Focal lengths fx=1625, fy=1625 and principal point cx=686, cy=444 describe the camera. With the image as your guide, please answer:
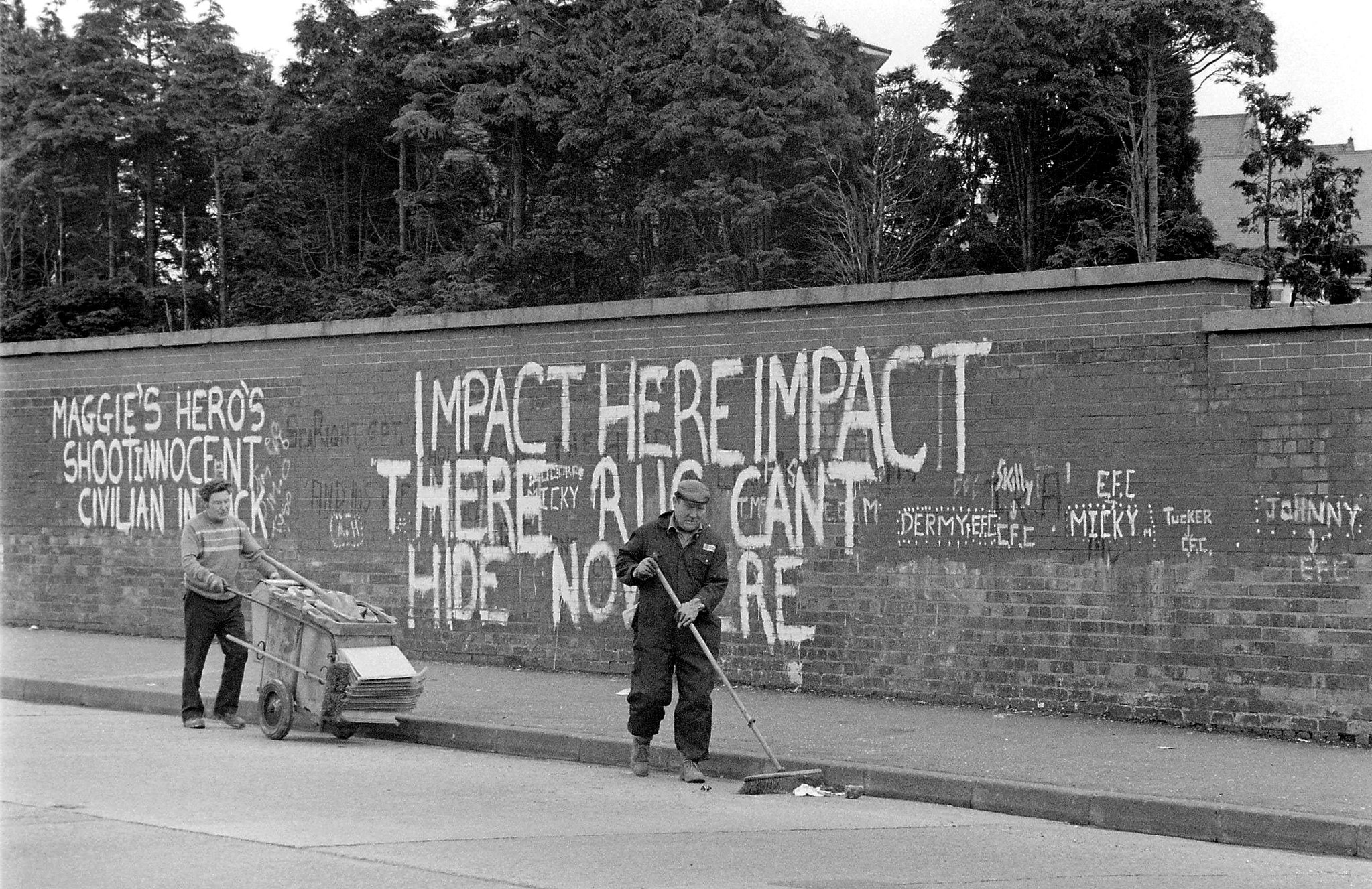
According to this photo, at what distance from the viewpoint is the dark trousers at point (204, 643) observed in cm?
1170

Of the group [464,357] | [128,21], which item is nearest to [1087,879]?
[464,357]

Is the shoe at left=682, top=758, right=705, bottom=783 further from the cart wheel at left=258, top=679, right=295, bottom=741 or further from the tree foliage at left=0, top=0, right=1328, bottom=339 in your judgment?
the tree foliage at left=0, top=0, right=1328, bottom=339

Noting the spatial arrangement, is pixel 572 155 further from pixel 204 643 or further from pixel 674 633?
pixel 674 633

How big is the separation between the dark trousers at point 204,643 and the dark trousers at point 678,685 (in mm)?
3406

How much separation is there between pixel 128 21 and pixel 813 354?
48.0 metres

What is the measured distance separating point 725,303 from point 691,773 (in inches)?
181

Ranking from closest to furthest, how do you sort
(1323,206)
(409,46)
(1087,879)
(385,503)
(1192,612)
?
(1087,879) < (1192,612) < (385,503) < (1323,206) < (409,46)

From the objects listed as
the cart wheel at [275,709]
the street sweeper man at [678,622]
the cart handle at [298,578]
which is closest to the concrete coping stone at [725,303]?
the street sweeper man at [678,622]

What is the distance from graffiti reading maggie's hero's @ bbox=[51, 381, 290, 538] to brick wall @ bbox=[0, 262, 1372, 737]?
4 centimetres

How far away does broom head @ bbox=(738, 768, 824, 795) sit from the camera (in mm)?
9281

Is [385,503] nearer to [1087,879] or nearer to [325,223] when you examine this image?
[1087,879]

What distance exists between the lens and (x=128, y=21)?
179 ft

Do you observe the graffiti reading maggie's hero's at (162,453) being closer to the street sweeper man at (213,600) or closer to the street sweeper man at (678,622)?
the street sweeper man at (213,600)

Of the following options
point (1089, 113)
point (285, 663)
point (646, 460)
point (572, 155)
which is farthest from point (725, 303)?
point (1089, 113)
